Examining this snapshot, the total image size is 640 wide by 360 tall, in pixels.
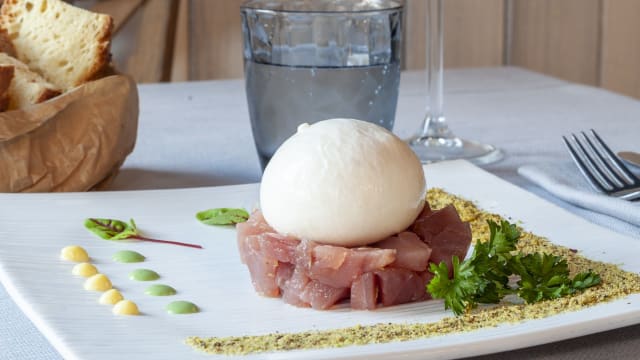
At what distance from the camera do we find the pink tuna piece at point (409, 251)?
945mm

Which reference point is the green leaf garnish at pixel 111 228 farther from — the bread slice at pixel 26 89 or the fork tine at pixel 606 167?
the fork tine at pixel 606 167

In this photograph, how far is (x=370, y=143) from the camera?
1.01 m

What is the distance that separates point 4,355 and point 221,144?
0.88 meters

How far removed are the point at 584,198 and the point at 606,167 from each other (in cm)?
13

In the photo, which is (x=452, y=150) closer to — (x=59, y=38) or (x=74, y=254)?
(x=59, y=38)

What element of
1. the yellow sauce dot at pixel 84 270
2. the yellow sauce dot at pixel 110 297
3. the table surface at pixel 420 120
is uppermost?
the yellow sauce dot at pixel 110 297

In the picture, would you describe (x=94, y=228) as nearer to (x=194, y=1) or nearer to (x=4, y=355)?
(x=4, y=355)

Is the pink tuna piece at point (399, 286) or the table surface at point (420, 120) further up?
the pink tuna piece at point (399, 286)

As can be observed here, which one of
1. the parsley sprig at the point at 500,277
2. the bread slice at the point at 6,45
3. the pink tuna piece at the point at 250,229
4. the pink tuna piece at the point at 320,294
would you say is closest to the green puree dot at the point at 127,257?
the pink tuna piece at the point at 250,229

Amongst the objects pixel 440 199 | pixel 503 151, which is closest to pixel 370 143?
pixel 440 199

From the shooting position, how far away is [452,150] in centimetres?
160

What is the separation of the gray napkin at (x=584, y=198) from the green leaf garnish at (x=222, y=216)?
0.43 m

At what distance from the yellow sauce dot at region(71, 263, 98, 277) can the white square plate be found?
11 mm

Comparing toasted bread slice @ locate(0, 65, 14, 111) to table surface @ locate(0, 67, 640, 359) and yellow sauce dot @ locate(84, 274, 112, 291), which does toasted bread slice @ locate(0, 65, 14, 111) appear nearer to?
table surface @ locate(0, 67, 640, 359)
